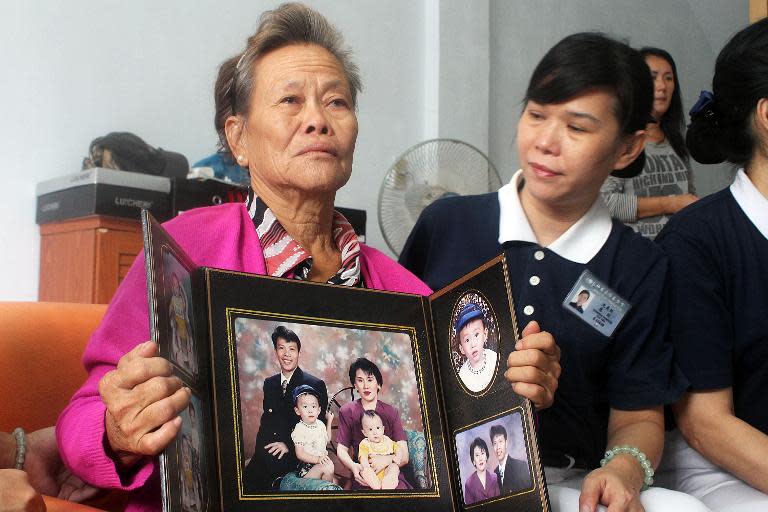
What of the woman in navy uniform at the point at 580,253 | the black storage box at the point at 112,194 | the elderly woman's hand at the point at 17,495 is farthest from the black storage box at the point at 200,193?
the elderly woman's hand at the point at 17,495

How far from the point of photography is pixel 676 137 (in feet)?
13.0

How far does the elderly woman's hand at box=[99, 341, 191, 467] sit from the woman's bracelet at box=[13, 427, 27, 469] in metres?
0.32

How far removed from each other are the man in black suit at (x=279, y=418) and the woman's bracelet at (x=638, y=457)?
21.3 inches

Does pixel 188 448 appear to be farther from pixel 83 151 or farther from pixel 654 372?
pixel 83 151

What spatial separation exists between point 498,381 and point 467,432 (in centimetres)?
8

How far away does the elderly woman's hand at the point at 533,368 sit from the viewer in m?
1.13

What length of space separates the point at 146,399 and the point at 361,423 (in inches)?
12.6

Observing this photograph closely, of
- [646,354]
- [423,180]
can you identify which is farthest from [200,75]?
[646,354]

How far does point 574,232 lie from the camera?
1697mm

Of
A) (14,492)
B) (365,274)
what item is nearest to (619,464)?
(365,274)

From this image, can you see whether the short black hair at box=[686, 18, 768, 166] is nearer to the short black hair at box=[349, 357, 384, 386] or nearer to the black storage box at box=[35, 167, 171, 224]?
the short black hair at box=[349, 357, 384, 386]

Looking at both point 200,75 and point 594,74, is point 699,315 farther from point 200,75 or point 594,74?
point 200,75

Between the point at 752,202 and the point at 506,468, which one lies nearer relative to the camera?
the point at 506,468

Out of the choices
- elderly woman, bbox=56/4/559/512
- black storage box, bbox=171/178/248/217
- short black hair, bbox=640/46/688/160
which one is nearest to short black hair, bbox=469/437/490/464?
elderly woman, bbox=56/4/559/512
